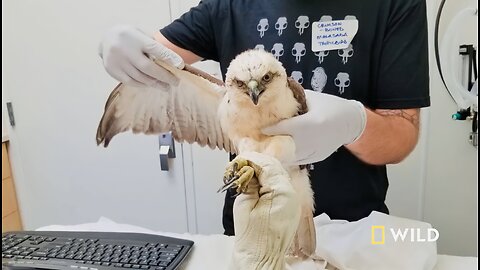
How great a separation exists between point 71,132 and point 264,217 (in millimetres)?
828

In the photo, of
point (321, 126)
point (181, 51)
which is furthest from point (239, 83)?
point (181, 51)

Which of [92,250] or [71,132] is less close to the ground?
[71,132]

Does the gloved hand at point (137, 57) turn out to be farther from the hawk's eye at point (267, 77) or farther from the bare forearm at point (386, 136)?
the bare forearm at point (386, 136)

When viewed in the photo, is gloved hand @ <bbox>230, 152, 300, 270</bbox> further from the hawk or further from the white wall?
the white wall

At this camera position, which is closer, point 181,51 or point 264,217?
point 264,217

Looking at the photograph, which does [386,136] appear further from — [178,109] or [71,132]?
[71,132]

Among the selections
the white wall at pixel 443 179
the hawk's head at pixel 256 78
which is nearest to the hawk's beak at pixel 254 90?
the hawk's head at pixel 256 78

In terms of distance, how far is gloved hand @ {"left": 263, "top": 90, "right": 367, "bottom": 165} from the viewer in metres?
0.67

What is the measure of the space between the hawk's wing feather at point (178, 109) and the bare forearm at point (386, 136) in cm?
23

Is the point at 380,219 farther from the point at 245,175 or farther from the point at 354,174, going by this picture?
the point at 245,175

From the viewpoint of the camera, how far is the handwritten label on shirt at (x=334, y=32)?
0.77m

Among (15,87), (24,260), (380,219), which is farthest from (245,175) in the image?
(15,87)

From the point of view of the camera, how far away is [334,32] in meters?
0.77

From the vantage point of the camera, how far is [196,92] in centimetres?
79
